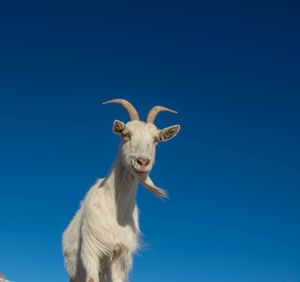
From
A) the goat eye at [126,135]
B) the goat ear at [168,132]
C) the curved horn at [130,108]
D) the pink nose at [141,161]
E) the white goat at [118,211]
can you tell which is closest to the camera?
the pink nose at [141,161]

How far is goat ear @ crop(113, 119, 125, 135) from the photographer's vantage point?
10.7 m

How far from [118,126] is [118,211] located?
1618 millimetres

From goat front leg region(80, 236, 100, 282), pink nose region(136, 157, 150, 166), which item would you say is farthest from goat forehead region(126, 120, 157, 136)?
goat front leg region(80, 236, 100, 282)

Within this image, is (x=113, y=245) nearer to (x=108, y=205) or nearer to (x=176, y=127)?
(x=108, y=205)

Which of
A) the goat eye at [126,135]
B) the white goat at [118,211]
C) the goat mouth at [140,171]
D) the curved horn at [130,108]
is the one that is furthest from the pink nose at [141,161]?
the curved horn at [130,108]

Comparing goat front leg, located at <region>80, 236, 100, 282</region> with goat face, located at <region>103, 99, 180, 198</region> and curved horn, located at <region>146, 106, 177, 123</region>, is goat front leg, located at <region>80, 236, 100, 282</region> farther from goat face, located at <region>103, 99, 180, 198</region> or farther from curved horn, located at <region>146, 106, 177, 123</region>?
curved horn, located at <region>146, 106, 177, 123</region>

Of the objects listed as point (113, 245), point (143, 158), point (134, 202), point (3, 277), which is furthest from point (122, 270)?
point (3, 277)

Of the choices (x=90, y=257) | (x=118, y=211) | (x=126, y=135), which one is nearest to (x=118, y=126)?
(x=126, y=135)

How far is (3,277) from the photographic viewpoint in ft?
123

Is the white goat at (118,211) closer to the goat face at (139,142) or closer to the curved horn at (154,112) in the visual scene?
the goat face at (139,142)

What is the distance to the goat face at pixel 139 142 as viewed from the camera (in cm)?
1029

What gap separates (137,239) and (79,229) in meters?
1.23

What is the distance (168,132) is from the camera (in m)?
11.2

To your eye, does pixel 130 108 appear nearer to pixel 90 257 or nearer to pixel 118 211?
pixel 118 211
